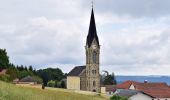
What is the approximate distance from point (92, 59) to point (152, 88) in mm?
23994

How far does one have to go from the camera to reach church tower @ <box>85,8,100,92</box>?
12644 cm

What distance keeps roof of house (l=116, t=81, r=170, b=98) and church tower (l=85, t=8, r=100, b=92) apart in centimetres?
1245

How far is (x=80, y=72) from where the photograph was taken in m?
133

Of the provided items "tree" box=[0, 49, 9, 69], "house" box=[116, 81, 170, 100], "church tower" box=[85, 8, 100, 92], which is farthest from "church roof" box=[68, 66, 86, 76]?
"tree" box=[0, 49, 9, 69]

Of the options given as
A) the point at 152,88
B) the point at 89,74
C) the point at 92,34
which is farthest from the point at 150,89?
the point at 89,74

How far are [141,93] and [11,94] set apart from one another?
81135 millimetres

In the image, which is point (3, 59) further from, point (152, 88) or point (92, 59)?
point (152, 88)

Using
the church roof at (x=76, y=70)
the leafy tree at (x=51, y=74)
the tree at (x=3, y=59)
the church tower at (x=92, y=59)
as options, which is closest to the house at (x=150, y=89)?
the church tower at (x=92, y=59)

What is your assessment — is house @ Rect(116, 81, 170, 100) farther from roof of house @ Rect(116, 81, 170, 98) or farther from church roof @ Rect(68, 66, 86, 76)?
church roof @ Rect(68, 66, 86, 76)

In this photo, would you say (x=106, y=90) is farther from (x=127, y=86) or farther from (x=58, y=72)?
(x=58, y=72)

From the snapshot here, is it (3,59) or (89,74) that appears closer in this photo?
(3,59)

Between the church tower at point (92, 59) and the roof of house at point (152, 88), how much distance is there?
12448 millimetres

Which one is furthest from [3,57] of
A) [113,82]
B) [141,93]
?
[113,82]

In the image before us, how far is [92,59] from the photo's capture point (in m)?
132
